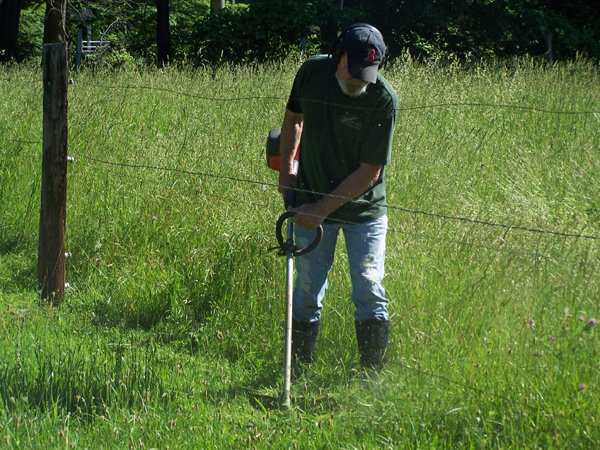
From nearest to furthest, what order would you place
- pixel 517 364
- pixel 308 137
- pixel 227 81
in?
pixel 517 364
pixel 308 137
pixel 227 81

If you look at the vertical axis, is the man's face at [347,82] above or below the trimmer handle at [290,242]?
above

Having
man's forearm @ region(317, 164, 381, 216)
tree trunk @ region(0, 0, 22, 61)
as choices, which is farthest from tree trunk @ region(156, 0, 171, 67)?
man's forearm @ region(317, 164, 381, 216)

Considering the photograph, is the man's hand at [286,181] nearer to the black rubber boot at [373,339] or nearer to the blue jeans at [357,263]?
the blue jeans at [357,263]

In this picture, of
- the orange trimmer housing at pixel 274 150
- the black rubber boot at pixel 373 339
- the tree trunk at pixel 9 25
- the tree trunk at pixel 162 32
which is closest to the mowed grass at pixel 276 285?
the black rubber boot at pixel 373 339

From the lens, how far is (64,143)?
656cm

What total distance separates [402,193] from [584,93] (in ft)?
9.44

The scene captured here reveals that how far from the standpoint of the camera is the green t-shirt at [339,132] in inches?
182

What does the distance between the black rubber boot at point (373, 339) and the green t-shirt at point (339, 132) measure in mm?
529

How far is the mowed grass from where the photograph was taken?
415 cm

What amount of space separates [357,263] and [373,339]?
39cm

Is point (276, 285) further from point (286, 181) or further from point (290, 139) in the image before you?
point (290, 139)

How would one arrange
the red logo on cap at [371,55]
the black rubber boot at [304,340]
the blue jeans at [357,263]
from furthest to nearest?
1. the black rubber boot at [304,340]
2. the blue jeans at [357,263]
3. the red logo on cap at [371,55]

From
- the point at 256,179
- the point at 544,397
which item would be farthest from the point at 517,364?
the point at 256,179

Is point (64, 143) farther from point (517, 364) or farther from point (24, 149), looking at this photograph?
point (517, 364)
